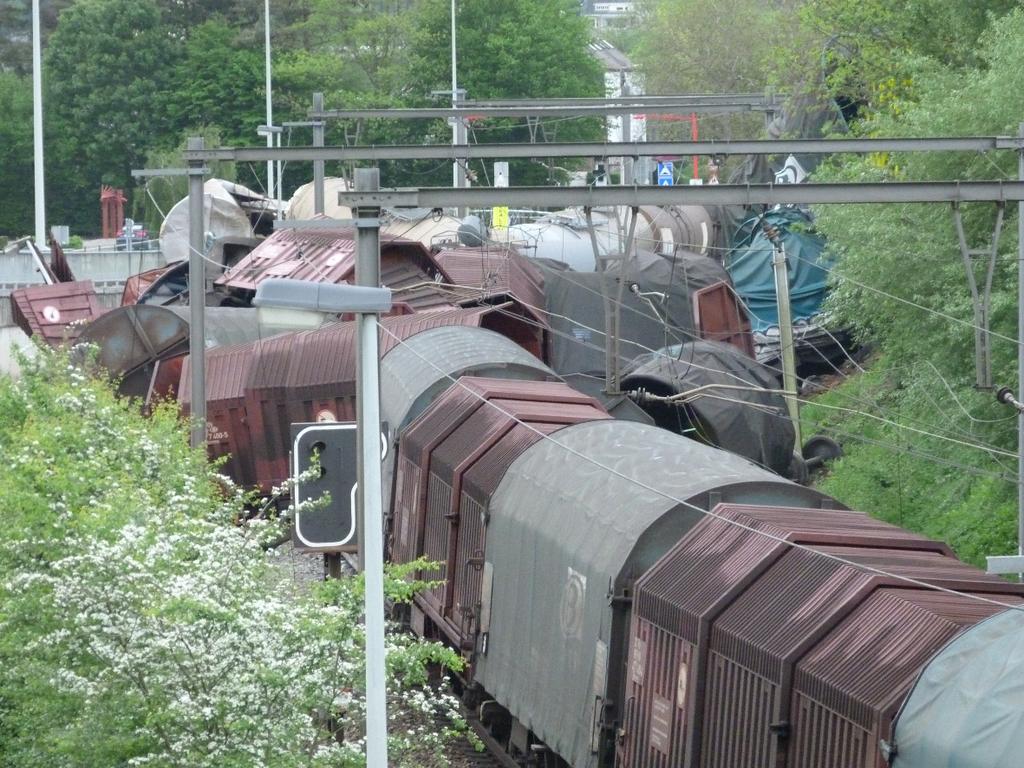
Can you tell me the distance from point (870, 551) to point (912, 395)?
9.91 metres

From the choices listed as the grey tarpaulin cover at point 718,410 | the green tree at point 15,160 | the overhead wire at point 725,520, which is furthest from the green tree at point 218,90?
the overhead wire at point 725,520

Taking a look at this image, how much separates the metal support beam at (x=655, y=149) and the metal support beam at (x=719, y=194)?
106 centimetres

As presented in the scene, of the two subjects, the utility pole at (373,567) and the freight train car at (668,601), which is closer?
the utility pole at (373,567)

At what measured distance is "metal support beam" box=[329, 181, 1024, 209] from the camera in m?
12.0

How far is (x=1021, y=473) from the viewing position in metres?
13.0

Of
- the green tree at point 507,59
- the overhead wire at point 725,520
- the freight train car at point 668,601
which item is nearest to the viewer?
the freight train car at point 668,601

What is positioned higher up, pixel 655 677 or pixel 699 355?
pixel 655 677

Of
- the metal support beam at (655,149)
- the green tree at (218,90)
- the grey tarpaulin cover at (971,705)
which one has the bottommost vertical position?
the green tree at (218,90)

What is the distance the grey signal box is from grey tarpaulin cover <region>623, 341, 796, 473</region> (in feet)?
35.1

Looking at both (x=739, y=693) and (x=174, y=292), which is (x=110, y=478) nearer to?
(x=739, y=693)

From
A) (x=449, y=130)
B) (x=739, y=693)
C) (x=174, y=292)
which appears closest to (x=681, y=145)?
(x=739, y=693)

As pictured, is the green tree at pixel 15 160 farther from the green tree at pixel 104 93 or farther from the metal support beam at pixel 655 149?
the metal support beam at pixel 655 149

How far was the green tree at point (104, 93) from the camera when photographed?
78.6 m

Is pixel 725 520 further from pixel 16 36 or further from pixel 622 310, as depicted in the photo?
pixel 16 36
